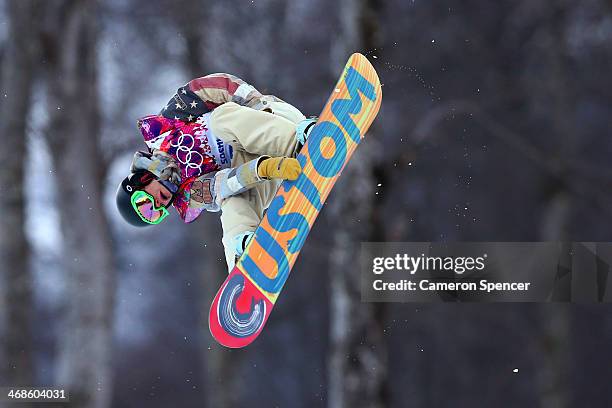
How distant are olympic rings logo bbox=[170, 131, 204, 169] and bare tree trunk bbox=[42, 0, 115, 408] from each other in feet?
16.1

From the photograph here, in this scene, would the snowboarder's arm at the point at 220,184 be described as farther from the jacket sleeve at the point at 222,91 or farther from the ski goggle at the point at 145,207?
the jacket sleeve at the point at 222,91

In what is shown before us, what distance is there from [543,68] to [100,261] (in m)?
8.91

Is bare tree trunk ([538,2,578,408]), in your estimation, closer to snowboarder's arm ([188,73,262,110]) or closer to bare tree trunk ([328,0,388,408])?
bare tree trunk ([328,0,388,408])

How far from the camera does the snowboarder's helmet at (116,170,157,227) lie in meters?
3.76

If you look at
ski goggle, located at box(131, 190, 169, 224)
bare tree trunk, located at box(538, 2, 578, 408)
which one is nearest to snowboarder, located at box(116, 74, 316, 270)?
ski goggle, located at box(131, 190, 169, 224)

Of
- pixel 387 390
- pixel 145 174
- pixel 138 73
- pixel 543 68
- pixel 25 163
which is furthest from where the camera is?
pixel 543 68

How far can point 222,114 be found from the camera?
3.84 m

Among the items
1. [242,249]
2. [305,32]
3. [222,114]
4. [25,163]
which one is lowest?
[242,249]

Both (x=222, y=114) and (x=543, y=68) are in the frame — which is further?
(x=543, y=68)

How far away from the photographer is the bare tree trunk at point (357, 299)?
6.80m

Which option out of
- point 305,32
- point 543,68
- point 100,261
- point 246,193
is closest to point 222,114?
point 246,193

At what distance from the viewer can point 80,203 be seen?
8.66 meters

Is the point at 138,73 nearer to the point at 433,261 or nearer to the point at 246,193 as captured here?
the point at 433,261

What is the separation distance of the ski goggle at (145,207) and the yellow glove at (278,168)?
→ 50 cm
